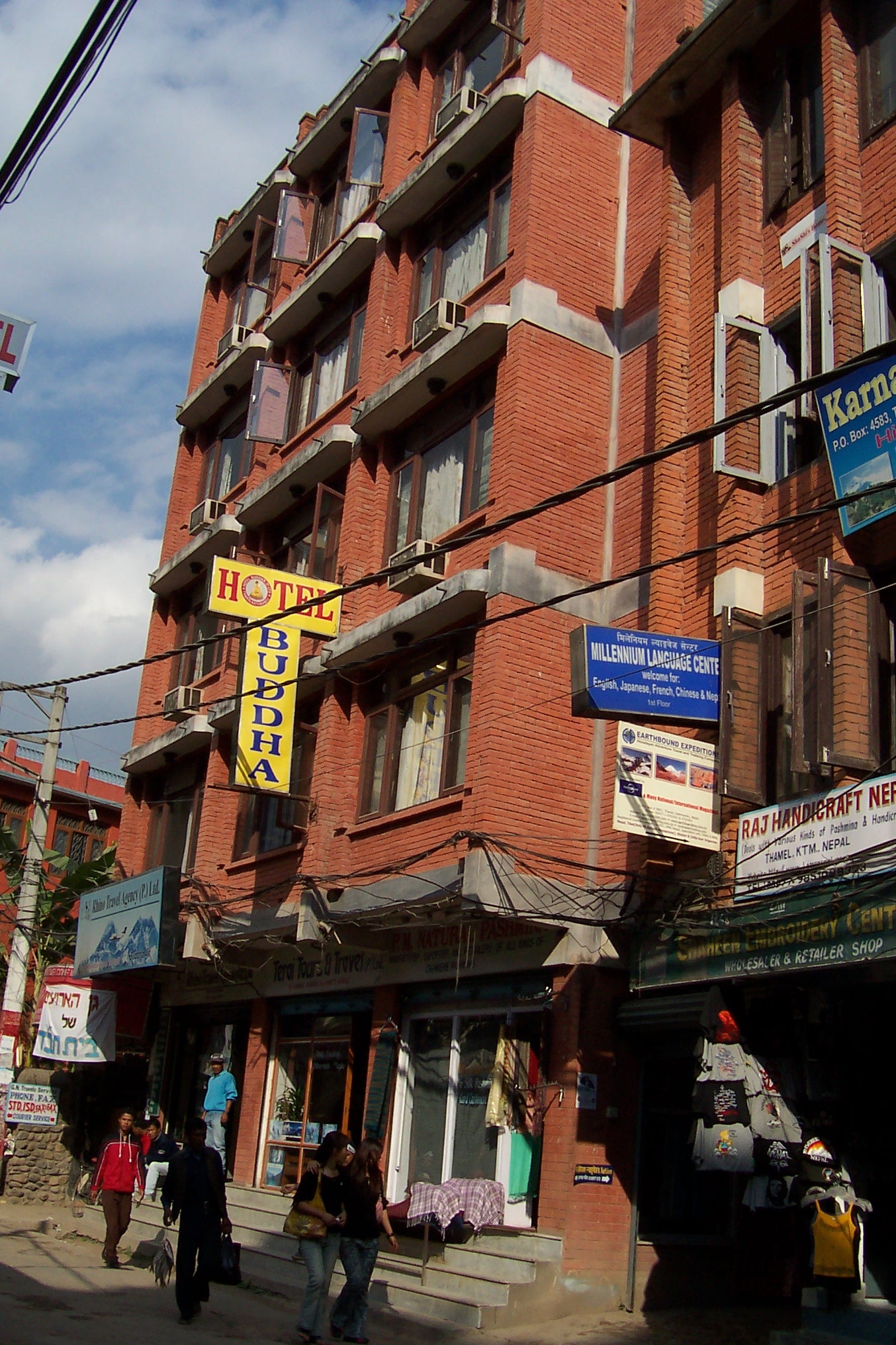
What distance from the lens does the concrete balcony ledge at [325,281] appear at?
2164 cm

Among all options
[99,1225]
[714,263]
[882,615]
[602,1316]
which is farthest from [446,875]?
[99,1225]

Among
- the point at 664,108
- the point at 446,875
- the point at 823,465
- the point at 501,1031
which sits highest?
the point at 664,108

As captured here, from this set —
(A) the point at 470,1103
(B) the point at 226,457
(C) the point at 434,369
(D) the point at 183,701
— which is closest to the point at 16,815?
(B) the point at 226,457

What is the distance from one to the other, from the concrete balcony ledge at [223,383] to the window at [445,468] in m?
6.73

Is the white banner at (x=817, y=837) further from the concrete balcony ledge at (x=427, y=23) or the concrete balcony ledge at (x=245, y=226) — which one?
the concrete balcony ledge at (x=245, y=226)

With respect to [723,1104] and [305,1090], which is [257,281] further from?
[723,1104]

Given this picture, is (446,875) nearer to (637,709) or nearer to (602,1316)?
(637,709)

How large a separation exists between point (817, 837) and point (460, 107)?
529 inches

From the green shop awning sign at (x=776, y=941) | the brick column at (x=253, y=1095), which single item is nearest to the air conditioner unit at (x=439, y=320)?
the green shop awning sign at (x=776, y=941)

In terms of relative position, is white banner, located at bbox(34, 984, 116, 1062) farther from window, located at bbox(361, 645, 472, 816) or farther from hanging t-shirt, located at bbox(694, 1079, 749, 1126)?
hanging t-shirt, located at bbox(694, 1079, 749, 1126)

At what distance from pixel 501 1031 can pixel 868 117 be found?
34.9 ft

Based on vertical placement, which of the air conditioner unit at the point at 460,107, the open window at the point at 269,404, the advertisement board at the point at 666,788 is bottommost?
the advertisement board at the point at 666,788

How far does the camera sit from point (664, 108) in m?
16.1

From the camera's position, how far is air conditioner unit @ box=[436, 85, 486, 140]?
1982cm
